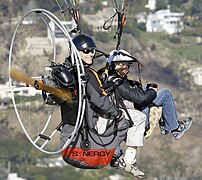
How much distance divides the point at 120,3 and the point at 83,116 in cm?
99

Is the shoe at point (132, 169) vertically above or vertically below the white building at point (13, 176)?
above

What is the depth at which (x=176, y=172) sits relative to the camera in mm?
62375

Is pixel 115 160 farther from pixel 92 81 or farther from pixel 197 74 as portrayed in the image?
pixel 197 74

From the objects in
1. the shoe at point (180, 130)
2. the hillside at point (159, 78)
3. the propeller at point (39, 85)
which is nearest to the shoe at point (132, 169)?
the shoe at point (180, 130)

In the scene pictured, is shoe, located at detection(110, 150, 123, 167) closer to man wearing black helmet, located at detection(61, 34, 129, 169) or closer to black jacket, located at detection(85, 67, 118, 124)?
man wearing black helmet, located at detection(61, 34, 129, 169)

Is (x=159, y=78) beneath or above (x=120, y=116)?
beneath

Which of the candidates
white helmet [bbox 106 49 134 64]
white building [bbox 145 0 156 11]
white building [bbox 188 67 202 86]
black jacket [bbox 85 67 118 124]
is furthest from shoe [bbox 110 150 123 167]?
white building [bbox 145 0 156 11]

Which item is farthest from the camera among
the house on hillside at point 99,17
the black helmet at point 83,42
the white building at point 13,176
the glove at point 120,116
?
the house on hillside at point 99,17

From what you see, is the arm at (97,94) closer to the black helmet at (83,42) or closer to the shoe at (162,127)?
the black helmet at (83,42)

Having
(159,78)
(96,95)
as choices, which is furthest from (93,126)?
(159,78)

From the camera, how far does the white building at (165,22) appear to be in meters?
86.5

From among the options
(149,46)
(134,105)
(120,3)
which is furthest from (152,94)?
(149,46)

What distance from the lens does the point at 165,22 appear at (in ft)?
290

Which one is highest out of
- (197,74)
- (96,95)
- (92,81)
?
(92,81)
